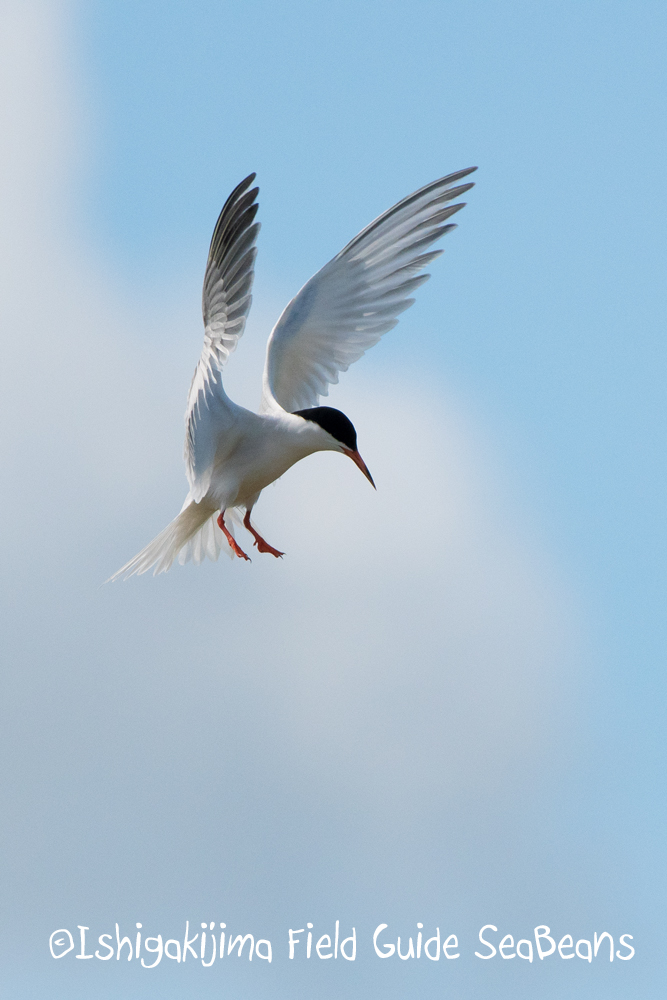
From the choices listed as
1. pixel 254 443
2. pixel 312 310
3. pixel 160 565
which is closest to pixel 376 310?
pixel 312 310

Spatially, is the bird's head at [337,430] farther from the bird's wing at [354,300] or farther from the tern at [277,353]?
the bird's wing at [354,300]

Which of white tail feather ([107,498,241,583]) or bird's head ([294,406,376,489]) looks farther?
white tail feather ([107,498,241,583])

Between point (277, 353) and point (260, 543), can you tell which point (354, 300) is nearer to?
point (277, 353)

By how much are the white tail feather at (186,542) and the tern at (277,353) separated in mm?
11

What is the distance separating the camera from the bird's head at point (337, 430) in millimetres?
8695

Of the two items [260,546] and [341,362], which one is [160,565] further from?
[341,362]

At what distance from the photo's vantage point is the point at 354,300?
10383 millimetres

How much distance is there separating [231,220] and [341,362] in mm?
2187

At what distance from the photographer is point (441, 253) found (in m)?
9.94

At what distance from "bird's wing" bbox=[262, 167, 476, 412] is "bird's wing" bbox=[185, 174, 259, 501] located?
1.19 metres

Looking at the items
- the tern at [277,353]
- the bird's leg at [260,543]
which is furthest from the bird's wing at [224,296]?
the bird's leg at [260,543]

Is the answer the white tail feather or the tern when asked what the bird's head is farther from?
the white tail feather

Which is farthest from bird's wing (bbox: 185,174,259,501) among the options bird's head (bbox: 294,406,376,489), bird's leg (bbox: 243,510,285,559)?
bird's leg (bbox: 243,510,285,559)

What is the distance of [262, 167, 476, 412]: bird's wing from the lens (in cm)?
990
